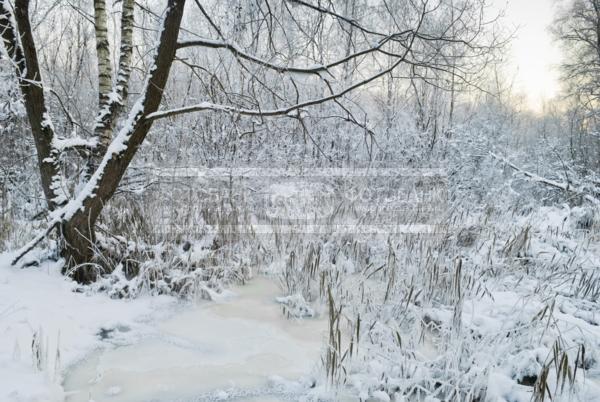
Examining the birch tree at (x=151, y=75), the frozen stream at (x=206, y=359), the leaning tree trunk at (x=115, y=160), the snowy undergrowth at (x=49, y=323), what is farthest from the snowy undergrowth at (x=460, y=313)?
the leaning tree trunk at (x=115, y=160)

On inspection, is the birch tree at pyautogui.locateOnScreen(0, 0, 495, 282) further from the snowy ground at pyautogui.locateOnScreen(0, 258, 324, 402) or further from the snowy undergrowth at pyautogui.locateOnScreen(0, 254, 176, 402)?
the snowy ground at pyautogui.locateOnScreen(0, 258, 324, 402)

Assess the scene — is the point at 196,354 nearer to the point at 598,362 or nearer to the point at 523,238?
the point at 598,362

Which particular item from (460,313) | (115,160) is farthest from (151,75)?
(460,313)

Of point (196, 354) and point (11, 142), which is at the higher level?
point (11, 142)

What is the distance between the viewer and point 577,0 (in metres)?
13.0

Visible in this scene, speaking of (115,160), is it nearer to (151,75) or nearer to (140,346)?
(151,75)

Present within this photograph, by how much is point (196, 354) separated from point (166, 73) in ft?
5.97

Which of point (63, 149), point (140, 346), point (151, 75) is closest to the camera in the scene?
point (140, 346)

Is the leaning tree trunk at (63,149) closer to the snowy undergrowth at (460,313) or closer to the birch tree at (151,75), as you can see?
the birch tree at (151,75)

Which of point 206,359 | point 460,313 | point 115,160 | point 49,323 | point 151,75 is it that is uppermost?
point 151,75

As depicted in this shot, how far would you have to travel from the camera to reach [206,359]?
2.06 metres

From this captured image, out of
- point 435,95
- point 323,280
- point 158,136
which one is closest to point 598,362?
point 323,280

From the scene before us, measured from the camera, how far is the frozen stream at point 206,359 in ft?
5.82

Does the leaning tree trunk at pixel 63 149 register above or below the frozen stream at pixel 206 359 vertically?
above
